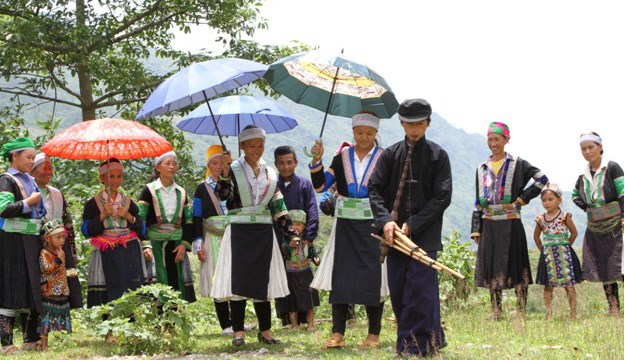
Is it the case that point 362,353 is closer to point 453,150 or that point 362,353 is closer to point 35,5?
point 35,5

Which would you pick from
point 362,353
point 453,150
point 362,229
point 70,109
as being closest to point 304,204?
point 362,229

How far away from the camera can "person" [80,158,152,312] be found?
8164mm

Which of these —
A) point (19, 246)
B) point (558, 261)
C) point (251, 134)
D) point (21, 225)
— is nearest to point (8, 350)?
point (19, 246)

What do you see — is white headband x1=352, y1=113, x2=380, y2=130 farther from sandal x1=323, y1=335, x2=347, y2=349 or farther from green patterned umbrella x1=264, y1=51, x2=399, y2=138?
sandal x1=323, y1=335, x2=347, y2=349

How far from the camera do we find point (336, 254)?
7.18m

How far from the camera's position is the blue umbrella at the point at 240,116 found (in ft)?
30.0

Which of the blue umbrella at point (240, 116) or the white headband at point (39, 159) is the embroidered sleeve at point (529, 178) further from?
the white headband at point (39, 159)

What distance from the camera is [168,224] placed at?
8484 mm

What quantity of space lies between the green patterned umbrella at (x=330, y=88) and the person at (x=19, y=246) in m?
2.43

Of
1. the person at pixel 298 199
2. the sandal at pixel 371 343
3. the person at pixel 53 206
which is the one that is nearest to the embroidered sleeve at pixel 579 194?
the person at pixel 298 199

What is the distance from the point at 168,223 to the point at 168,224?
1cm

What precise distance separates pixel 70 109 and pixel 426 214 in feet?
537

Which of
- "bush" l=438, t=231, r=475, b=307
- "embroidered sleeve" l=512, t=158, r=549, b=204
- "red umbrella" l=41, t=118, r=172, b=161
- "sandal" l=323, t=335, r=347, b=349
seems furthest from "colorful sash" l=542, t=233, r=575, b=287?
"red umbrella" l=41, t=118, r=172, b=161

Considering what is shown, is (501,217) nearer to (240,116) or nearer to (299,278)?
(299,278)
